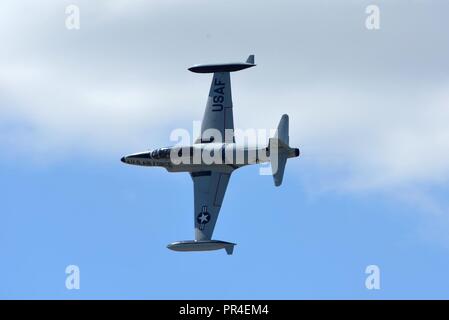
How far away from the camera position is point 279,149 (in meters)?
78.0

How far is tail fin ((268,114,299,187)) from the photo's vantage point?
7747 cm

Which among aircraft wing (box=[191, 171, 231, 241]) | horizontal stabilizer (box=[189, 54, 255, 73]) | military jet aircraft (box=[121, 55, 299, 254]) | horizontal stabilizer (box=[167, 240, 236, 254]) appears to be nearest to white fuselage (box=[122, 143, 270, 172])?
military jet aircraft (box=[121, 55, 299, 254])

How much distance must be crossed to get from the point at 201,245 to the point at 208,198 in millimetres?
4041

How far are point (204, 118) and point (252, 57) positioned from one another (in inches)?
223

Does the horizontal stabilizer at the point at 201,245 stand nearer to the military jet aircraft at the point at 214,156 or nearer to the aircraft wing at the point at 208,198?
the military jet aircraft at the point at 214,156

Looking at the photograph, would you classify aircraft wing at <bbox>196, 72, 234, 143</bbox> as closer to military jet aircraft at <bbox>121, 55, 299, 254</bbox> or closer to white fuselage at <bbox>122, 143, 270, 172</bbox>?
military jet aircraft at <bbox>121, 55, 299, 254</bbox>

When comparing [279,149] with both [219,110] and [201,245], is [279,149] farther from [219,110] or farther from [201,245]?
[219,110]

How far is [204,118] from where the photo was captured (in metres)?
86.7

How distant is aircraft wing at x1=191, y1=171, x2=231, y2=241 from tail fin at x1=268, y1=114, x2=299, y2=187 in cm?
710

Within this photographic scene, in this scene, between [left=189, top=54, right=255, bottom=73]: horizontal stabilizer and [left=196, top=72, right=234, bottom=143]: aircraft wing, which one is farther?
[left=189, top=54, right=255, bottom=73]: horizontal stabilizer

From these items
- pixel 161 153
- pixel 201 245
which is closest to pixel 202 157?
pixel 161 153

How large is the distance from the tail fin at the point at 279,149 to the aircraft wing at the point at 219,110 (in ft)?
25.4
